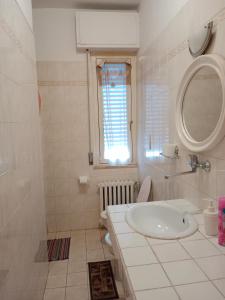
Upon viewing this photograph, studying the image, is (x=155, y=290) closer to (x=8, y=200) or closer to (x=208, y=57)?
(x=8, y=200)

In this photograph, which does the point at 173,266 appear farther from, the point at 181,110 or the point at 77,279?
the point at 77,279

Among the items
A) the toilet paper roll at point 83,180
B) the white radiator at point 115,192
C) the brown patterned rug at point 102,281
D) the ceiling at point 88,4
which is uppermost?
the ceiling at point 88,4

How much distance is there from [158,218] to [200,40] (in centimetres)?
113

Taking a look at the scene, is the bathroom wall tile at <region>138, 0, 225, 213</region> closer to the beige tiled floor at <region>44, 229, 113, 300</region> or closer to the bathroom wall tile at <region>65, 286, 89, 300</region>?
the beige tiled floor at <region>44, 229, 113, 300</region>

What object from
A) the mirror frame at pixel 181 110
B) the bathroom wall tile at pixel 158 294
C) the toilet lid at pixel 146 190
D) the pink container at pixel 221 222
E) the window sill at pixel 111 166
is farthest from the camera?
the window sill at pixel 111 166

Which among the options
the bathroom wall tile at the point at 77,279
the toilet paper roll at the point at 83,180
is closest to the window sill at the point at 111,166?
the toilet paper roll at the point at 83,180

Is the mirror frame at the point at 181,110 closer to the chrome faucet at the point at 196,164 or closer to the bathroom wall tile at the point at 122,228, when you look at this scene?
the chrome faucet at the point at 196,164

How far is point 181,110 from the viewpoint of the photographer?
162 centimetres

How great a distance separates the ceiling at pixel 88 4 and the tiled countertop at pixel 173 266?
2451mm

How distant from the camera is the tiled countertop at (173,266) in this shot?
791mm

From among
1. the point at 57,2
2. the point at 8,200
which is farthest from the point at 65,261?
the point at 57,2

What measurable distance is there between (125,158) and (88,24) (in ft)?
5.28

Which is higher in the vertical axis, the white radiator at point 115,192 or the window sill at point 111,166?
the window sill at point 111,166

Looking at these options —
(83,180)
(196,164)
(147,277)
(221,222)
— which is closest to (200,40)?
(196,164)
